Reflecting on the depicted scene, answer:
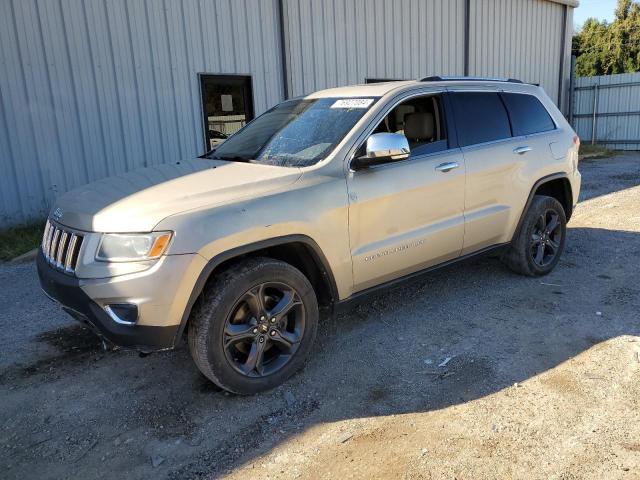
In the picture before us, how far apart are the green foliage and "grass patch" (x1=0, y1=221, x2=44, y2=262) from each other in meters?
35.2

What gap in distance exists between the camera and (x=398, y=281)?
395 cm

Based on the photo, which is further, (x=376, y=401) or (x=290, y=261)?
(x=290, y=261)

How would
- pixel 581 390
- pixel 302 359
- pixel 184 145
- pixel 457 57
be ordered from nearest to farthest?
pixel 581 390
pixel 302 359
pixel 184 145
pixel 457 57

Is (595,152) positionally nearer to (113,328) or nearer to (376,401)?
(376,401)

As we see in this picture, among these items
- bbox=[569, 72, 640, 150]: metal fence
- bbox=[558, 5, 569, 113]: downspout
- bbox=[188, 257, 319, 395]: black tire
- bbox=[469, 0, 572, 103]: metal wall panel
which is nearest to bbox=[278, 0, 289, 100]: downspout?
bbox=[469, 0, 572, 103]: metal wall panel

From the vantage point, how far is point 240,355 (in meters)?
3.32

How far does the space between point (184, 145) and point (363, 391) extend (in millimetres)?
7004

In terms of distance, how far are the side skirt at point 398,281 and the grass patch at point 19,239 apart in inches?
196

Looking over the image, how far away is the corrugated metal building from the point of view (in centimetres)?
Result: 766

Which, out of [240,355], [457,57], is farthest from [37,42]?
[457,57]

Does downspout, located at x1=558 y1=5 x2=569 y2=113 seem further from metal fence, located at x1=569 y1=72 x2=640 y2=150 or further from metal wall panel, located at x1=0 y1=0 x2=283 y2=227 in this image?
metal wall panel, located at x1=0 y1=0 x2=283 y2=227

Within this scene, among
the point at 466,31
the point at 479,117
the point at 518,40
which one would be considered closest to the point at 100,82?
the point at 479,117

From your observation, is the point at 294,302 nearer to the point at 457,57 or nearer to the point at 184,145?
the point at 184,145

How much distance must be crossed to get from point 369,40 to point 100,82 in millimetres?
6049
